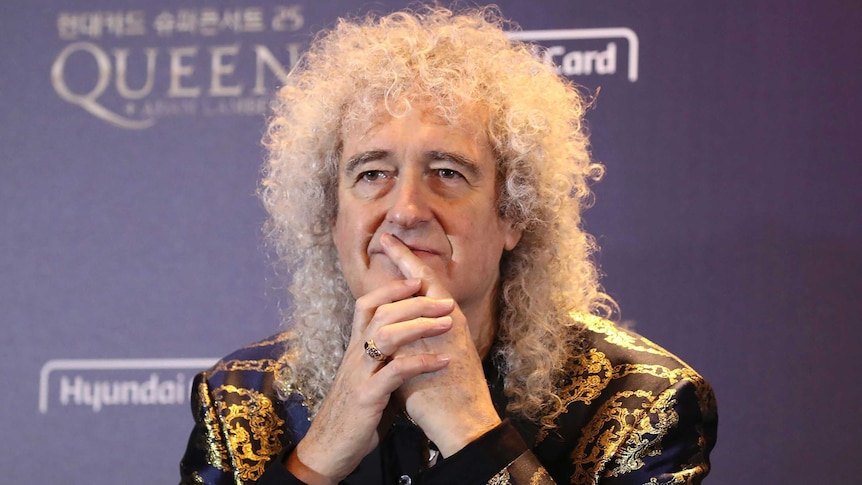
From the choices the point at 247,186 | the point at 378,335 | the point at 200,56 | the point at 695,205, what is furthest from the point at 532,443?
the point at 200,56

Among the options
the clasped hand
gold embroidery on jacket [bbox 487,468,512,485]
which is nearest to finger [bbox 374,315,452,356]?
the clasped hand

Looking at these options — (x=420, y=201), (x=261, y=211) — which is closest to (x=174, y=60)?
(x=261, y=211)

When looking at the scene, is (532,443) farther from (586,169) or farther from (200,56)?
(200,56)

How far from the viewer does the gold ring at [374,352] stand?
1.89m

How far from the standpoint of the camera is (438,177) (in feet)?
6.86

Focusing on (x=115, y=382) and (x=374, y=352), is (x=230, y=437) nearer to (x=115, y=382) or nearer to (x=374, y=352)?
(x=374, y=352)

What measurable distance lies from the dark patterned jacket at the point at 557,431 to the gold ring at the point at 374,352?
23cm

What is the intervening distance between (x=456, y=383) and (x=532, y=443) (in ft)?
1.09

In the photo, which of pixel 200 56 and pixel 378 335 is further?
pixel 200 56

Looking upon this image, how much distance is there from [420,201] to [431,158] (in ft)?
0.34

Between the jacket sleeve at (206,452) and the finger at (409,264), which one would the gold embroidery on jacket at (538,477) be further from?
the jacket sleeve at (206,452)

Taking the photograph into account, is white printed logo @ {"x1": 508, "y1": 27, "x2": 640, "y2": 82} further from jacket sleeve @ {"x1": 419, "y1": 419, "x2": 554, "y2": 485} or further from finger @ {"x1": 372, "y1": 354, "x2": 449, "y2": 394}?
jacket sleeve @ {"x1": 419, "y1": 419, "x2": 554, "y2": 485}

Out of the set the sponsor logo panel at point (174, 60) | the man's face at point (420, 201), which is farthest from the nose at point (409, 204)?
the sponsor logo panel at point (174, 60)

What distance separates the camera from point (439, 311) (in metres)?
1.90
